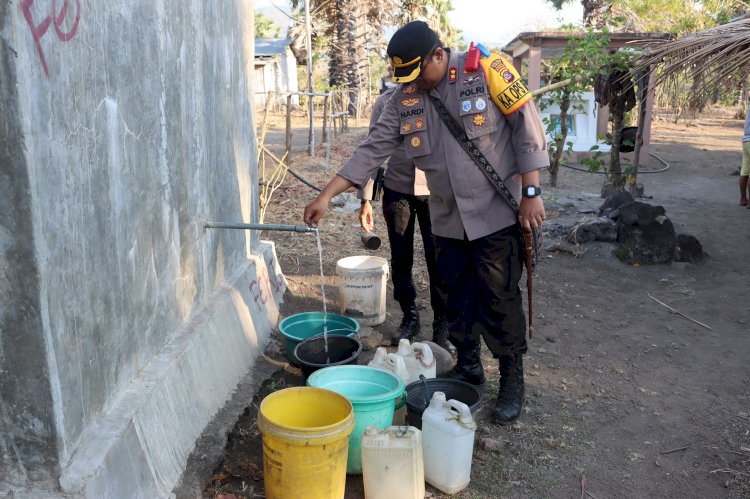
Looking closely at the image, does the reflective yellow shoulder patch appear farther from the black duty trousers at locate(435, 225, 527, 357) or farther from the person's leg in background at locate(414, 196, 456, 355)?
the person's leg in background at locate(414, 196, 456, 355)

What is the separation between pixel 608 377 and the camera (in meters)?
4.52

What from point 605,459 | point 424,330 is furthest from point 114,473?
point 424,330

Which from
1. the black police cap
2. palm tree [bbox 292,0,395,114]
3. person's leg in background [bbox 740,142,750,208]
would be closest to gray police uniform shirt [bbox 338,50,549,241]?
the black police cap

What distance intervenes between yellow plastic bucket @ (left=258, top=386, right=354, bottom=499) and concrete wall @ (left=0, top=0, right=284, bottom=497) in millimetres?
428

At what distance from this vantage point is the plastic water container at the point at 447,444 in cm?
308

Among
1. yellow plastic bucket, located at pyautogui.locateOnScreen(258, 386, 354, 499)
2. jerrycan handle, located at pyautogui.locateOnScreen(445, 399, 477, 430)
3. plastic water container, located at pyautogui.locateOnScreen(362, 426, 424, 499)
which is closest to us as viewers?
yellow plastic bucket, located at pyautogui.locateOnScreen(258, 386, 354, 499)

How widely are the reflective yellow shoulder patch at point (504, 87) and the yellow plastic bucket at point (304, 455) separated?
5.46 ft

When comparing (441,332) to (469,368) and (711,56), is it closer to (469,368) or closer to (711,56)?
(469,368)

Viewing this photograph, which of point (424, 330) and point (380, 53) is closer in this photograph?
point (424, 330)

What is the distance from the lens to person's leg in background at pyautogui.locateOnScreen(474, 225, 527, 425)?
11.9ft

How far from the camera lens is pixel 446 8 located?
105ft

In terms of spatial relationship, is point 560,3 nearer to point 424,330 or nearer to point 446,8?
point 446,8

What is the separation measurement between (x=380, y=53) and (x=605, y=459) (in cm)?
2973

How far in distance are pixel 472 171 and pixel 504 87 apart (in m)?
0.45
